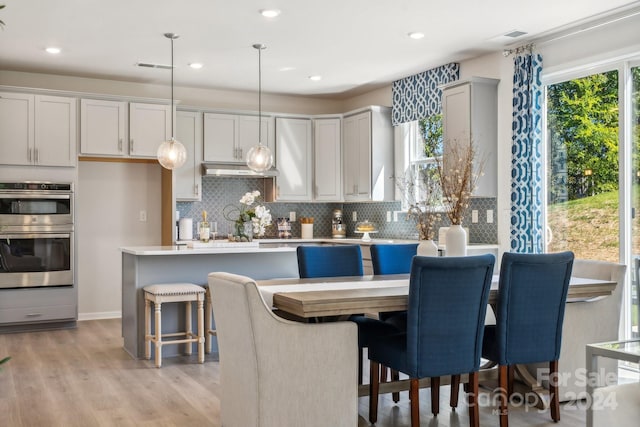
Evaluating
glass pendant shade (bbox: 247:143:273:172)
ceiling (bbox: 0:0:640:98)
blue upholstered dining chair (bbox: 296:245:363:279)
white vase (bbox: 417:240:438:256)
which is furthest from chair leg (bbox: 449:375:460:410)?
glass pendant shade (bbox: 247:143:273:172)

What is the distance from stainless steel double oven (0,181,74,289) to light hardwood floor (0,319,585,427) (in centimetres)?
90

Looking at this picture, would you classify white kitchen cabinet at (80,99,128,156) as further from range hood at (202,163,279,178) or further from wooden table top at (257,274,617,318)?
wooden table top at (257,274,617,318)

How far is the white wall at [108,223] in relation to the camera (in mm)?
7105

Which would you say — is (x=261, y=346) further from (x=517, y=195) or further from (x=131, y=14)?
(x=517, y=195)

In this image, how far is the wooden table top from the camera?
2994 millimetres

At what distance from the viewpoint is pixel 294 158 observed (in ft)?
25.5

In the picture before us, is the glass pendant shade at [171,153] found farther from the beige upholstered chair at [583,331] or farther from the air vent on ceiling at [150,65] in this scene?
the beige upholstered chair at [583,331]

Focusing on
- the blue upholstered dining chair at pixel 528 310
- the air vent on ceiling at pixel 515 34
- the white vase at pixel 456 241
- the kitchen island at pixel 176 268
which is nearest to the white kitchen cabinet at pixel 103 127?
the kitchen island at pixel 176 268

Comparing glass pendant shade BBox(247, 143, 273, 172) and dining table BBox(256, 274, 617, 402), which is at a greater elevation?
glass pendant shade BBox(247, 143, 273, 172)

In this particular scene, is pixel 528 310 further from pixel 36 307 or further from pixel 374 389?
pixel 36 307

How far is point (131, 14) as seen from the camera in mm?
4773

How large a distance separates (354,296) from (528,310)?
0.92m

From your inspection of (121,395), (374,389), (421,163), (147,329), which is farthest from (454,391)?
(421,163)

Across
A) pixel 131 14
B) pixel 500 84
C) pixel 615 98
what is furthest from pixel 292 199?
pixel 615 98
